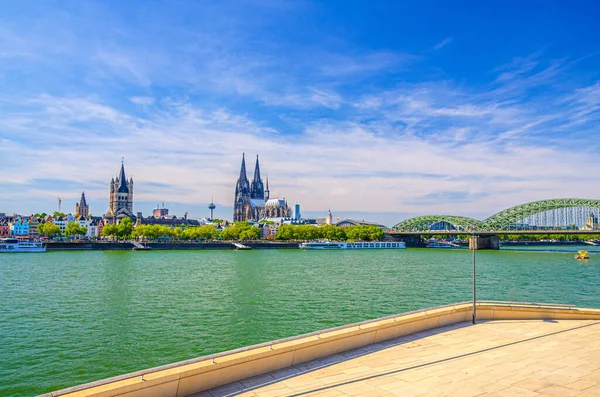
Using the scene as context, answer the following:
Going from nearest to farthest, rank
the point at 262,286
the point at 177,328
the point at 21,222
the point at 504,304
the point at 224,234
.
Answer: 1. the point at 504,304
2. the point at 177,328
3. the point at 262,286
4. the point at 224,234
5. the point at 21,222

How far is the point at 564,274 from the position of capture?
4172 cm

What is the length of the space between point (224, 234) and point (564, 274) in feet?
273

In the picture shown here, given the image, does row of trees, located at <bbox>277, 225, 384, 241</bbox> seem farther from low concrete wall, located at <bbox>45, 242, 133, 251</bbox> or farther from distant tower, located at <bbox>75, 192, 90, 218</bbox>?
distant tower, located at <bbox>75, 192, 90, 218</bbox>

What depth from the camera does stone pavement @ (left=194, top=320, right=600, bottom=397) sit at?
6.61 m

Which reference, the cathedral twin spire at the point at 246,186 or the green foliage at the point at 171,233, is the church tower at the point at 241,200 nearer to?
the cathedral twin spire at the point at 246,186

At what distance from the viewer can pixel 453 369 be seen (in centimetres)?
752

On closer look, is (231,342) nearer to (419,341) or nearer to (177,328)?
(177,328)

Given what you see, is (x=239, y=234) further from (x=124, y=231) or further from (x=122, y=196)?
(x=122, y=196)

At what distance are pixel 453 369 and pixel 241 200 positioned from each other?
602 ft

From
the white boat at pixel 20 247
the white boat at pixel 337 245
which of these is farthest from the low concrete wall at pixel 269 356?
the white boat at pixel 337 245

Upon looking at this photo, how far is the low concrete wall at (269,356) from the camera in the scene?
6.13 metres

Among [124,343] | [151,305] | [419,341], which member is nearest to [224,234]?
[151,305]

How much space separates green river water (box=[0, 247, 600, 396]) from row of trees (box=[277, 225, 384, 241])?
74.5 metres

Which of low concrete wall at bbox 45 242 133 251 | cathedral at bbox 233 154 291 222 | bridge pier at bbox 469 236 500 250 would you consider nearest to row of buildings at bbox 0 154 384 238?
cathedral at bbox 233 154 291 222
